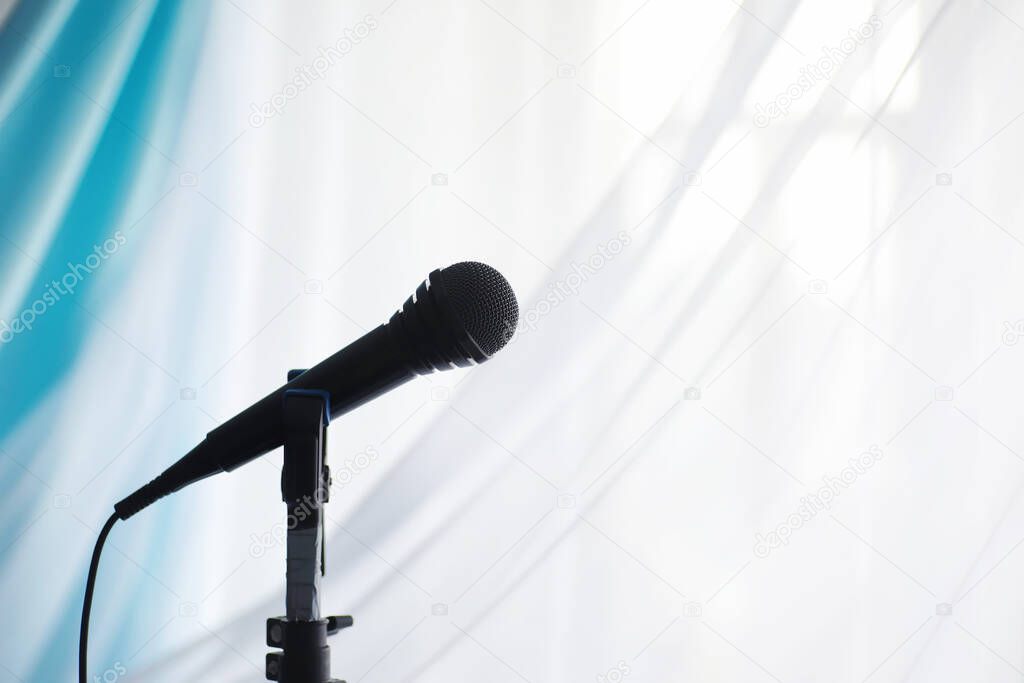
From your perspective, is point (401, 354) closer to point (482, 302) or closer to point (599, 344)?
point (482, 302)

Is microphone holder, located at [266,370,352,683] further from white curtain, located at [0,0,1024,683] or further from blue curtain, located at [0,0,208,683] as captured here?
blue curtain, located at [0,0,208,683]

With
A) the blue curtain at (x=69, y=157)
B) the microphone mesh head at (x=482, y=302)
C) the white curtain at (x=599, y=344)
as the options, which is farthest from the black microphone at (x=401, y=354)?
the blue curtain at (x=69, y=157)

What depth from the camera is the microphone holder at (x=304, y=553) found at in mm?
768

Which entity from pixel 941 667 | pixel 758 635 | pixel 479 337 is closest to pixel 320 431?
pixel 479 337

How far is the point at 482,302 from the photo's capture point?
81 cm

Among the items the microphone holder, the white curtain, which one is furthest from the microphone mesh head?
the white curtain

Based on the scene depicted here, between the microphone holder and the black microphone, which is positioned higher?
the black microphone

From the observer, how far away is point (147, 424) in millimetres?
1597

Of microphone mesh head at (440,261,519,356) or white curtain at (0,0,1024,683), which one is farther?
white curtain at (0,0,1024,683)

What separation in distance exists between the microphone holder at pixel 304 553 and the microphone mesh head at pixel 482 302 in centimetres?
17

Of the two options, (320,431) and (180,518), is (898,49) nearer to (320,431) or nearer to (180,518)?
(320,431)

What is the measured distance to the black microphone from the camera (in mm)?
811

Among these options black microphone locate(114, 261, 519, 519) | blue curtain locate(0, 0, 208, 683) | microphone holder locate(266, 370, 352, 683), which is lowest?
microphone holder locate(266, 370, 352, 683)

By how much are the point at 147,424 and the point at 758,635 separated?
1252mm
